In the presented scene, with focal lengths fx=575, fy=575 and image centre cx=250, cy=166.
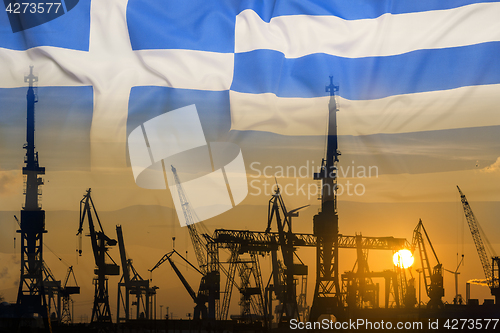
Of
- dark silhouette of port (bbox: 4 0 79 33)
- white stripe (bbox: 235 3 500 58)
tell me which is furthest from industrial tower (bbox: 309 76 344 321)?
dark silhouette of port (bbox: 4 0 79 33)

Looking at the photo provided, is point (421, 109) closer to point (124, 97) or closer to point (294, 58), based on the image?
point (294, 58)

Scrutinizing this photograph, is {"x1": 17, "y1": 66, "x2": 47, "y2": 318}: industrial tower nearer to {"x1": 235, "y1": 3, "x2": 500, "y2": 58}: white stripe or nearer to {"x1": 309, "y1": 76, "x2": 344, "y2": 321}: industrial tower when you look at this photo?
{"x1": 235, "y1": 3, "x2": 500, "y2": 58}: white stripe

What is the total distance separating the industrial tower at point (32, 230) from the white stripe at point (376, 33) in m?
8.52

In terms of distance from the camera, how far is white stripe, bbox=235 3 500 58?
16938mm

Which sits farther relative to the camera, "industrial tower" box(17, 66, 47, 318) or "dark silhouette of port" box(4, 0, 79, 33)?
"industrial tower" box(17, 66, 47, 318)

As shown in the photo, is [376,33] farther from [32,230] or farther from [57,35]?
[32,230]

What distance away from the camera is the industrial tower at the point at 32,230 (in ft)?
79.4

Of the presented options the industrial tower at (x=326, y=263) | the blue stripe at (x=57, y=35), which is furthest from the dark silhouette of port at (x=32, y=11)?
the industrial tower at (x=326, y=263)

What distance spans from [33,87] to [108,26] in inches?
143

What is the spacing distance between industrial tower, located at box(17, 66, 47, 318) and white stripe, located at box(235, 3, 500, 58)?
8517 millimetres

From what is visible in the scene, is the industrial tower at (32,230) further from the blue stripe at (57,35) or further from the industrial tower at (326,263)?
the industrial tower at (326,263)

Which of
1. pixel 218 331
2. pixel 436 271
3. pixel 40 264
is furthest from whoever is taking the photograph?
pixel 436 271

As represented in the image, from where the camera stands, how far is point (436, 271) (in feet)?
252

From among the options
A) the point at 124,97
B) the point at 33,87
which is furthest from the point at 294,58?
the point at 33,87
